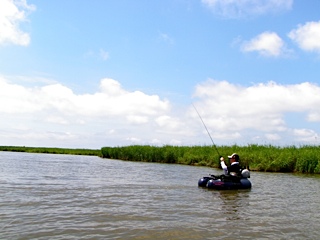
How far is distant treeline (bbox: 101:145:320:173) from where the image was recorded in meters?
25.2

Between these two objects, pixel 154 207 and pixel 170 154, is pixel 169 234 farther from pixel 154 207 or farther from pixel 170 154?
pixel 170 154

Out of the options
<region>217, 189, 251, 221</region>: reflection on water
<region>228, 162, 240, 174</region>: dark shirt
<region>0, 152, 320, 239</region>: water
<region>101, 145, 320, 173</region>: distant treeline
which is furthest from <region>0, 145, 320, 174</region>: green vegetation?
→ <region>217, 189, 251, 221</region>: reflection on water

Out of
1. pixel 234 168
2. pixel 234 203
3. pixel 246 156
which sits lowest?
pixel 234 203

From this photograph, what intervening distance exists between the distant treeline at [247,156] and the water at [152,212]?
31.0 feet

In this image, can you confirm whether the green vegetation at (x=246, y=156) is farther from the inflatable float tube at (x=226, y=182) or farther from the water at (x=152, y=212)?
the inflatable float tube at (x=226, y=182)

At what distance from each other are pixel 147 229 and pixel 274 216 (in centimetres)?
404

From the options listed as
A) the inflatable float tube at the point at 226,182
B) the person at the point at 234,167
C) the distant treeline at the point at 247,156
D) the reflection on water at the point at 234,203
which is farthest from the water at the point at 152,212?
the distant treeline at the point at 247,156

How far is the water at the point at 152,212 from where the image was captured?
8.01 meters

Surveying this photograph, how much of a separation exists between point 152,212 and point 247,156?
19.3 m

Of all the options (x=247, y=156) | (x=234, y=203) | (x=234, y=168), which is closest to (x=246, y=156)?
(x=247, y=156)

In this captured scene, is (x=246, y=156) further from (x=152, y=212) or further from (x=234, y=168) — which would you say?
(x=152, y=212)

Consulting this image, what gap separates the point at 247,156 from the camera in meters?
28.2

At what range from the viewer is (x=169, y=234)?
7848 mm

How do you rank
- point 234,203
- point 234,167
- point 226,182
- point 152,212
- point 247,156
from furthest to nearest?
point 247,156 < point 234,167 < point 226,182 < point 234,203 < point 152,212
